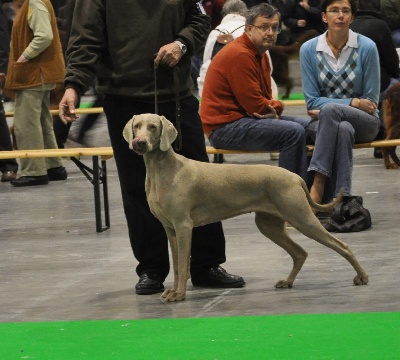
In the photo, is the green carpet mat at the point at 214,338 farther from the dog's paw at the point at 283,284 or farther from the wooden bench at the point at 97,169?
the wooden bench at the point at 97,169

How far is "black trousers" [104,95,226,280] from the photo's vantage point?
21.1 feet

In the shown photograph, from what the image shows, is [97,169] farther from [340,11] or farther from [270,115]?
[340,11]

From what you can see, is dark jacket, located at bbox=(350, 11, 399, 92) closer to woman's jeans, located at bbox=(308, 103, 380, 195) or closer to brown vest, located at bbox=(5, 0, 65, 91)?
woman's jeans, located at bbox=(308, 103, 380, 195)

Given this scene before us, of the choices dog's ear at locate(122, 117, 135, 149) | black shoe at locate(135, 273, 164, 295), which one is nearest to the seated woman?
black shoe at locate(135, 273, 164, 295)

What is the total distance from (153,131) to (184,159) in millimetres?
280

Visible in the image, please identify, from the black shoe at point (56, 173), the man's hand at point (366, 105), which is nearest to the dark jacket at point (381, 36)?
the man's hand at point (366, 105)

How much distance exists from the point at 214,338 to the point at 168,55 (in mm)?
1545

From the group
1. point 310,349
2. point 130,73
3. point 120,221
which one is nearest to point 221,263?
point 130,73

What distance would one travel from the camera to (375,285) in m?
6.43

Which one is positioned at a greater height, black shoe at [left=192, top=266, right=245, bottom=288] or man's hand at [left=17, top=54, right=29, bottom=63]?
man's hand at [left=17, top=54, right=29, bottom=63]

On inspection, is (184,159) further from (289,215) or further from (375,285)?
(375,285)

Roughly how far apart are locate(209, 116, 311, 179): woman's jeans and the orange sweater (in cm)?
7

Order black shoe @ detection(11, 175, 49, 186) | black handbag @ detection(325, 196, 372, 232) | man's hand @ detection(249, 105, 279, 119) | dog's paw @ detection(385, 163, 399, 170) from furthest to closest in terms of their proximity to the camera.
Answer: dog's paw @ detection(385, 163, 399, 170)
black shoe @ detection(11, 175, 49, 186)
man's hand @ detection(249, 105, 279, 119)
black handbag @ detection(325, 196, 372, 232)

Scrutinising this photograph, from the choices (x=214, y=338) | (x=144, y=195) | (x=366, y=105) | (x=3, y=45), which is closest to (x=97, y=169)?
(x=366, y=105)
